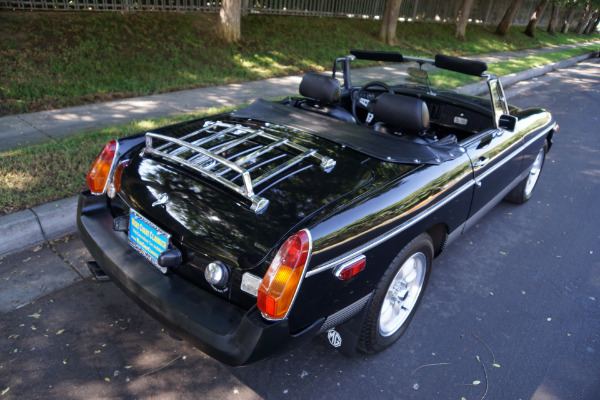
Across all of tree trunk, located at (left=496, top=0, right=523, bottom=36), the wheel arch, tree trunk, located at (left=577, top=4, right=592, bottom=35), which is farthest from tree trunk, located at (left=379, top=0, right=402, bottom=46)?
tree trunk, located at (left=577, top=4, right=592, bottom=35)

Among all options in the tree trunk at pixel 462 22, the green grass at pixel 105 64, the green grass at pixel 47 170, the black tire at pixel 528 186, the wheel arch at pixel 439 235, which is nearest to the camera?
the wheel arch at pixel 439 235

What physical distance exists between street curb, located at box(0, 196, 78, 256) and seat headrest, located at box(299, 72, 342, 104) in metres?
2.19

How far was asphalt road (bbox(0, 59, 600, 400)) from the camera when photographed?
2359 millimetres

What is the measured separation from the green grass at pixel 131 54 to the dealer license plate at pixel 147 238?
191 inches

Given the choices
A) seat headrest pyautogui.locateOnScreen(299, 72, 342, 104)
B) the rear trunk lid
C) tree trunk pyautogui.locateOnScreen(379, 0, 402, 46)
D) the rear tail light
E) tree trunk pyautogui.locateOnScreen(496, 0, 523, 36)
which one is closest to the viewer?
the rear trunk lid

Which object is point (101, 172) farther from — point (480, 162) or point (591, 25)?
point (591, 25)

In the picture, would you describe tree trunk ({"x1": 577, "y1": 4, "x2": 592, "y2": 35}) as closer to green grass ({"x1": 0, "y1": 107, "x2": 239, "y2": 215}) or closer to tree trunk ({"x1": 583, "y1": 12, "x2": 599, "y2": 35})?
tree trunk ({"x1": 583, "y1": 12, "x2": 599, "y2": 35})

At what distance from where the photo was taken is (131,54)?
855 centimetres

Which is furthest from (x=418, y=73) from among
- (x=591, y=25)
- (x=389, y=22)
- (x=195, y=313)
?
(x=591, y=25)

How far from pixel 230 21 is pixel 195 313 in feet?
30.9

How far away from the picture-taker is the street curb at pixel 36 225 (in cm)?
325

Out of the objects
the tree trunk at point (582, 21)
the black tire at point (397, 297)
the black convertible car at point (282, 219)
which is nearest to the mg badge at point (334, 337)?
the black convertible car at point (282, 219)

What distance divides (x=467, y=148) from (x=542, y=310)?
132 centimetres

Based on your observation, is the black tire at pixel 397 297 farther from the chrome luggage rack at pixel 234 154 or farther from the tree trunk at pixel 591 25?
the tree trunk at pixel 591 25
